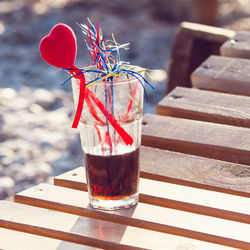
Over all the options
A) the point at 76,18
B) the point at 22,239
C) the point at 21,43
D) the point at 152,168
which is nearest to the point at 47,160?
the point at 152,168

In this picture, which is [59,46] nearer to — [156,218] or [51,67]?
[156,218]

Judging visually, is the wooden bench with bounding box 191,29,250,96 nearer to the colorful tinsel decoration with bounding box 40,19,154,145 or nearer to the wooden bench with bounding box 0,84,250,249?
the wooden bench with bounding box 0,84,250,249

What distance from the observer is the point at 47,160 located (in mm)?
3045

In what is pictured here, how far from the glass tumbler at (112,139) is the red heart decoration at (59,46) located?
0.05 meters

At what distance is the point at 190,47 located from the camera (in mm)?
2504

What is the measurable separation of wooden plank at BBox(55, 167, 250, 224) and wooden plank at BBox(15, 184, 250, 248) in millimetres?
26

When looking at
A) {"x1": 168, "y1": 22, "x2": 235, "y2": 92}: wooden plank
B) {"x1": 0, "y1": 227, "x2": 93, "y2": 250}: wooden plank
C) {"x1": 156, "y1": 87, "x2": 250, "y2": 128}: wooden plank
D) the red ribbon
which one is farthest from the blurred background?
{"x1": 168, "y1": 22, "x2": 235, "y2": 92}: wooden plank

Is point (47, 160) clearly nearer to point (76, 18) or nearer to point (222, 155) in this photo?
point (222, 155)

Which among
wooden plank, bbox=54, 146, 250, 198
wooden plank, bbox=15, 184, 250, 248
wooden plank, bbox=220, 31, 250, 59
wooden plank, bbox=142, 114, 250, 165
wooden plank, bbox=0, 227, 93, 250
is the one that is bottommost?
wooden plank, bbox=0, 227, 93, 250

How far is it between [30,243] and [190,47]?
1.62 m

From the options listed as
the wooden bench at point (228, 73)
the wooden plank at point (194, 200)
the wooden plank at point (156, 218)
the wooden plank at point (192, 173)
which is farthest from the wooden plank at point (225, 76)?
the wooden plank at point (156, 218)

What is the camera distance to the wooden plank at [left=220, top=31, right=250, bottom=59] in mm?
2018

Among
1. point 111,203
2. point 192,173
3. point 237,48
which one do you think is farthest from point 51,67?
point 111,203

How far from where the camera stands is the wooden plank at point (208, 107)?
62.7 inches
